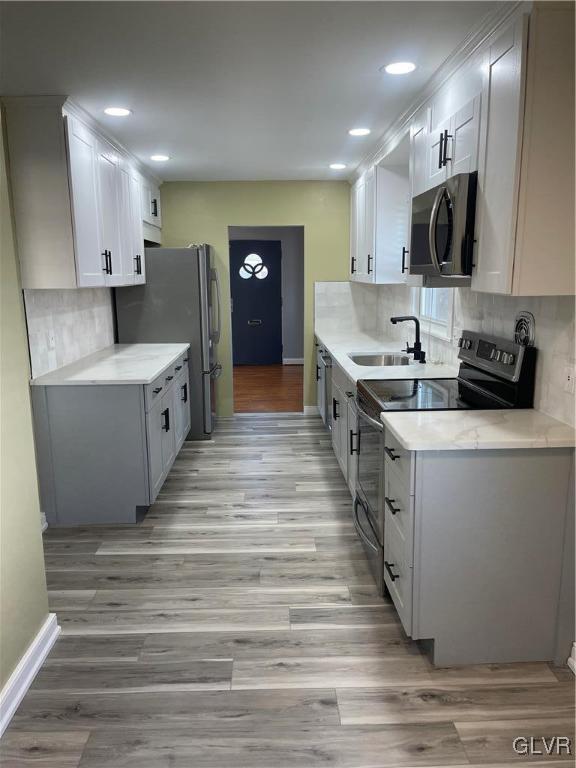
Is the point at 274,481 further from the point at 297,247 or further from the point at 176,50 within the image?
the point at 297,247

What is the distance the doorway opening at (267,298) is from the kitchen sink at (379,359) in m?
4.34

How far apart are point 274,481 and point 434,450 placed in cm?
228

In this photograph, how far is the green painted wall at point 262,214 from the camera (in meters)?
5.67

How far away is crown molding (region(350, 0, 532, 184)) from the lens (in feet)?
6.33

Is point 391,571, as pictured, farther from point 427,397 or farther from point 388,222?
point 388,222

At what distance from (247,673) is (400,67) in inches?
105

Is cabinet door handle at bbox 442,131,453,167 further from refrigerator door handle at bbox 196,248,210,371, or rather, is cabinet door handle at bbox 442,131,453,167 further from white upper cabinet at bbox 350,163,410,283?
refrigerator door handle at bbox 196,248,210,371

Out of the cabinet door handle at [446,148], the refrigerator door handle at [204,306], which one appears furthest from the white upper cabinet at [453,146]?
the refrigerator door handle at [204,306]

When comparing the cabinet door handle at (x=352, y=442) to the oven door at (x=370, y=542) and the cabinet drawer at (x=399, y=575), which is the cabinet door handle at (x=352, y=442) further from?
the cabinet drawer at (x=399, y=575)

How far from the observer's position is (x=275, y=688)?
2.07 metres

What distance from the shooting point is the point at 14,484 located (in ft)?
6.81

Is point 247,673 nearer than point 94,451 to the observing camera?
Yes

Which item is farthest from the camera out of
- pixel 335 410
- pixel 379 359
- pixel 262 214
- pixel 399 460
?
pixel 262 214

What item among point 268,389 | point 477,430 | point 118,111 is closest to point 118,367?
point 118,111
